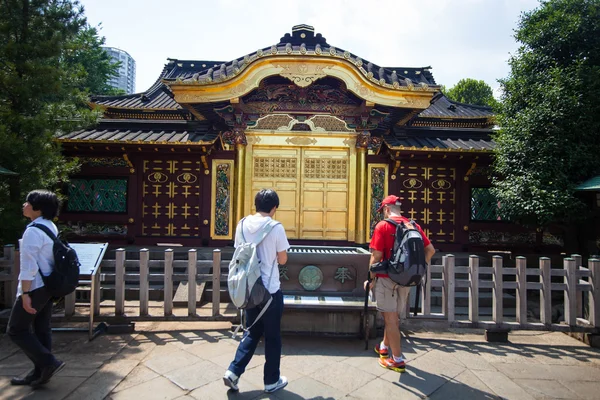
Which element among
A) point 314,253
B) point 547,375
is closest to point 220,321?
point 314,253

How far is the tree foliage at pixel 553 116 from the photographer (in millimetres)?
5953

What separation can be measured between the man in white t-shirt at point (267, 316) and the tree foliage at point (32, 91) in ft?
15.0

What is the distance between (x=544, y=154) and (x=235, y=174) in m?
6.59

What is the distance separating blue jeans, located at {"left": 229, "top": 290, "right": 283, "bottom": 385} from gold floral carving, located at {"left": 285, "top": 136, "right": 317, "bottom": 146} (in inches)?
220

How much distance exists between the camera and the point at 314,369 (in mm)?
3574

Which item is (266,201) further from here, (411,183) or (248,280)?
(411,183)

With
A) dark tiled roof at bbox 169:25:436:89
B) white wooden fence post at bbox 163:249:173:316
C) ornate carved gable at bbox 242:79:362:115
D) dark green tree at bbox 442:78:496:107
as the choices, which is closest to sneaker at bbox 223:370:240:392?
white wooden fence post at bbox 163:249:173:316

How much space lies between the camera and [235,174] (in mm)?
8195

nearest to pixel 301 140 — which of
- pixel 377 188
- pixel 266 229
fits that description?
pixel 377 188

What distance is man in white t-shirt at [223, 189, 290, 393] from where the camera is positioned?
115 inches

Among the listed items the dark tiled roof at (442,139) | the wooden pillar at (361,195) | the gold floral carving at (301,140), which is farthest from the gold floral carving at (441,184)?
the gold floral carving at (301,140)

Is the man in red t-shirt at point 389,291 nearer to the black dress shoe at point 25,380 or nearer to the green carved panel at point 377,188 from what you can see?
the black dress shoe at point 25,380

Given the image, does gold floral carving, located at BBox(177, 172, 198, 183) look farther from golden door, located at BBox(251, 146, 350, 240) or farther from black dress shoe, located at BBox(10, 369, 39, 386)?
black dress shoe, located at BBox(10, 369, 39, 386)

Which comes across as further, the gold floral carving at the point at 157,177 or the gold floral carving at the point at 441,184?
the gold floral carving at the point at 441,184
